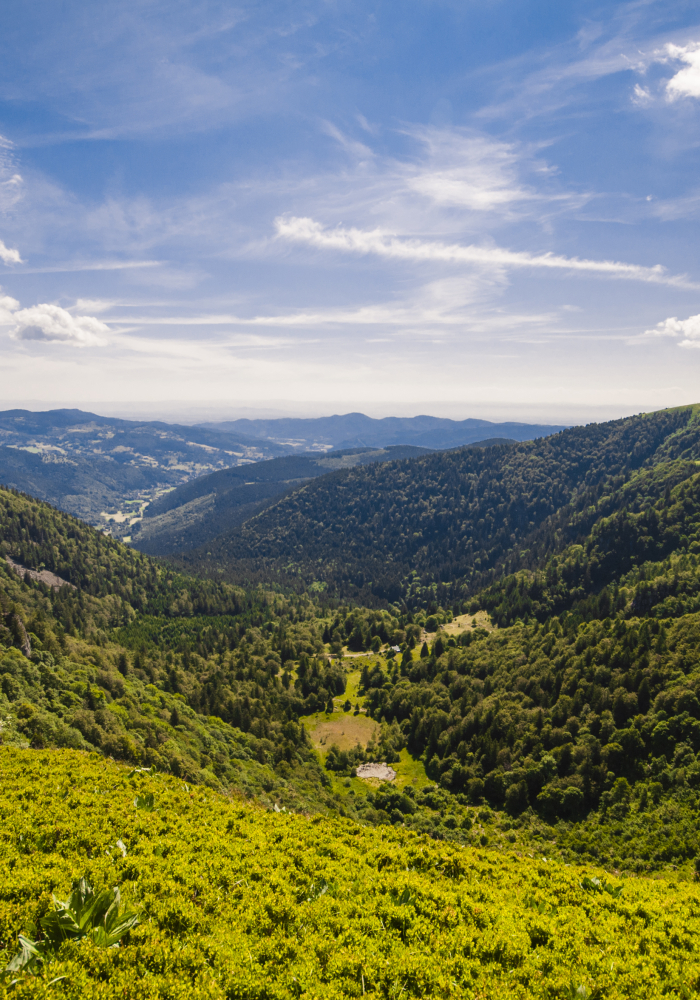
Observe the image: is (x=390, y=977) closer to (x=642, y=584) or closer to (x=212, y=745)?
(x=212, y=745)

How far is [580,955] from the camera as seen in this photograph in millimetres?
21391

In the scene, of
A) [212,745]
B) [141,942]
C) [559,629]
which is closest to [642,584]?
[559,629]

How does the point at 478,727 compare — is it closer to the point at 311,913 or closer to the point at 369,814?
the point at 369,814

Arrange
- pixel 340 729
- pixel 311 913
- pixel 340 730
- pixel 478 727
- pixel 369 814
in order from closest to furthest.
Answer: pixel 311 913 < pixel 369 814 < pixel 478 727 < pixel 340 730 < pixel 340 729

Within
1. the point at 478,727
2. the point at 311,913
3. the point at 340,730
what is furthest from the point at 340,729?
the point at 311,913

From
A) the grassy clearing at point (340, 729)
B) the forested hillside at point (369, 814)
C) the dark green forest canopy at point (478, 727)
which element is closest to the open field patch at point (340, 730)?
the grassy clearing at point (340, 729)

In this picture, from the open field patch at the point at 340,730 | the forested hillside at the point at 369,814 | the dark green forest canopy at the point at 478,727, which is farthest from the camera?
the open field patch at the point at 340,730

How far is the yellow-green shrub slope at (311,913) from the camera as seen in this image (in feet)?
54.2

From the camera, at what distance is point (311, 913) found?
2233 cm

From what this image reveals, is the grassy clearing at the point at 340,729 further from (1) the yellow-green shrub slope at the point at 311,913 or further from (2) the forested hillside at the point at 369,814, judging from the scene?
(1) the yellow-green shrub slope at the point at 311,913

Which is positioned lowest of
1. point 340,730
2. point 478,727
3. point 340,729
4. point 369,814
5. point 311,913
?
point 340,729

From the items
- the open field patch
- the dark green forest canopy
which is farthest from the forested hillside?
the open field patch

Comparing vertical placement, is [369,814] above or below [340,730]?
above

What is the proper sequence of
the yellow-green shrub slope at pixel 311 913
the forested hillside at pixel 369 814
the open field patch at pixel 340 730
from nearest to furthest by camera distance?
1. the yellow-green shrub slope at pixel 311 913
2. the forested hillside at pixel 369 814
3. the open field patch at pixel 340 730
